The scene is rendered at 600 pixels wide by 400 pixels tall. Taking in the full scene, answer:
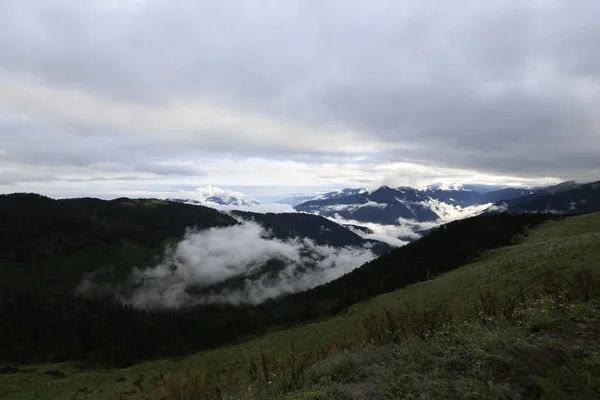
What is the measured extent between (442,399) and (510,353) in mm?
2560

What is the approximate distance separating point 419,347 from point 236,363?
27020 millimetres

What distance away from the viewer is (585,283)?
1399cm


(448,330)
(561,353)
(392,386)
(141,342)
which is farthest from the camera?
(141,342)

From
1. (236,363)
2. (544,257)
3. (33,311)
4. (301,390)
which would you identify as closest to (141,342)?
(33,311)

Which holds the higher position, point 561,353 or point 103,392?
point 561,353

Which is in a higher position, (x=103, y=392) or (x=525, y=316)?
(x=525, y=316)

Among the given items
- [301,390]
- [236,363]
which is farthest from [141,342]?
[301,390]

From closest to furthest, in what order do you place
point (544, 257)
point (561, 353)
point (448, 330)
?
1. point (561, 353)
2. point (448, 330)
3. point (544, 257)

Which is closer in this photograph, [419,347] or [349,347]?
[419,347]

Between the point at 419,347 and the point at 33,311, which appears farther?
the point at 33,311

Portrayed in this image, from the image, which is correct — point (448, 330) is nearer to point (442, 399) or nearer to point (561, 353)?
point (561, 353)

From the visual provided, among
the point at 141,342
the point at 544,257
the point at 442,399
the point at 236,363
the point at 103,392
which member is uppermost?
the point at 442,399

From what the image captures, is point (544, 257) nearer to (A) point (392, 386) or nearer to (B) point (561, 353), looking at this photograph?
(B) point (561, 353)

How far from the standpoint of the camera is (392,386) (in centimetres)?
697
